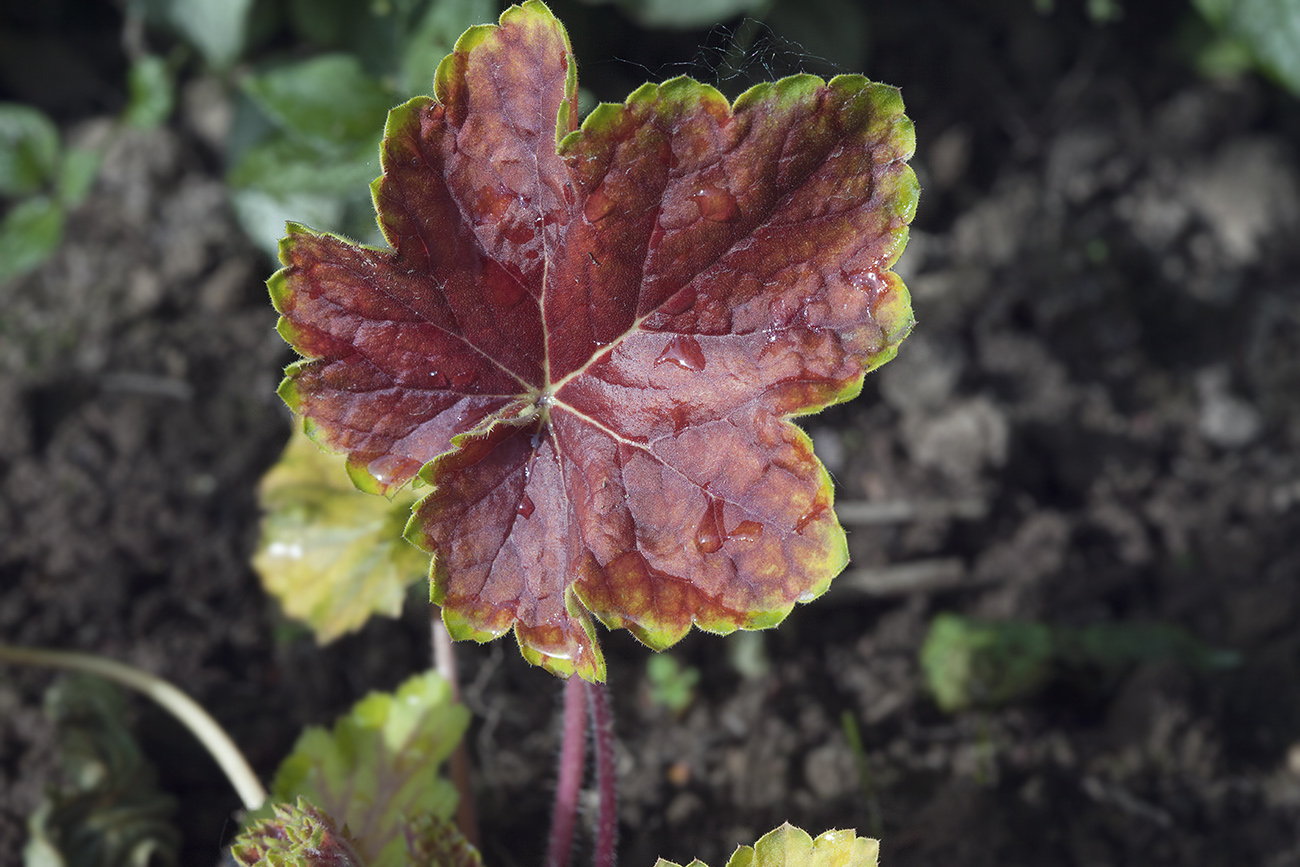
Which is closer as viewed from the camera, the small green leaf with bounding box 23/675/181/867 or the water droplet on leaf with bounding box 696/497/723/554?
the water droplet on leaf with bounding box 696/497/723/554

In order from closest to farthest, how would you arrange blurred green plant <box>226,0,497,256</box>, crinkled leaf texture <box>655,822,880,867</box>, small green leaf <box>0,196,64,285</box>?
crinkled leaf texture <box>655,822,880,867</box> < blurred green plant <box>226,0,497,256</box> < small green leaf <box>0,196,64,285</box>

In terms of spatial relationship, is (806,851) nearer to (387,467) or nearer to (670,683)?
(387,467)

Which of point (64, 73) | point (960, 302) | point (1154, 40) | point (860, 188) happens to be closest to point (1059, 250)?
point (960, 302)

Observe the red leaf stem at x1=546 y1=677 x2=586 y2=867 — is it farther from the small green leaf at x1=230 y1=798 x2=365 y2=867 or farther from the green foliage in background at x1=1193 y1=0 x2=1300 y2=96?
the green foliage in background at x1=1193 y1=0 x2=1300 y2=96

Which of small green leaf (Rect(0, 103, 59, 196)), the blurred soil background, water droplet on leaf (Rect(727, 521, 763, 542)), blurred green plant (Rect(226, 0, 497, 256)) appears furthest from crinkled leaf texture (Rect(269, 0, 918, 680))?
small green leaf (Rect(0, 103, 59, 196))

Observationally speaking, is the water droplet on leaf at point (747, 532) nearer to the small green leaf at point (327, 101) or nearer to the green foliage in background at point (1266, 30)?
the small green leaf at point (327, 101)

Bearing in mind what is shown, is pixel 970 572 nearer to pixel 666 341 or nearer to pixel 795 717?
pixel 795 717

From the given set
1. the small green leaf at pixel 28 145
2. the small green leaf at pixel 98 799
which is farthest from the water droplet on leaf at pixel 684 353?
the small green leaf at pixel 28 145

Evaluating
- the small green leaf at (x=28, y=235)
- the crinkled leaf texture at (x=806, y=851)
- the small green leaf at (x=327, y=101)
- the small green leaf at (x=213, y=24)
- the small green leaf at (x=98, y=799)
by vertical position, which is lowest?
the small green leaf at (x=98, y=799)
